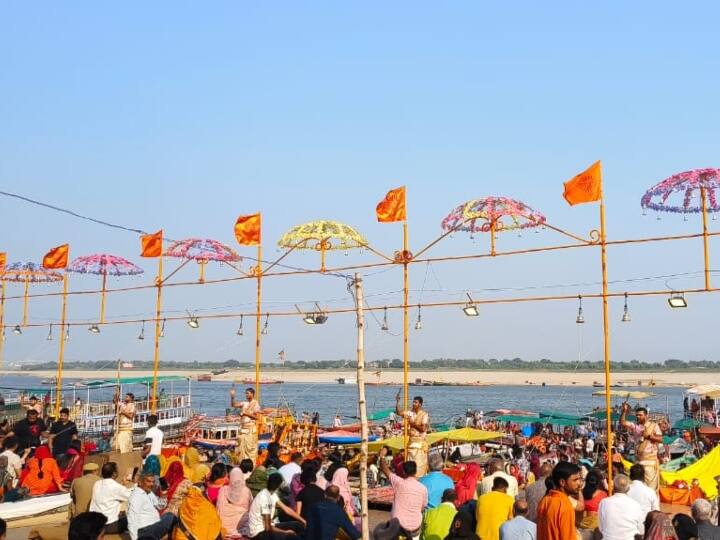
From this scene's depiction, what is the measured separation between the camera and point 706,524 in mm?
8273

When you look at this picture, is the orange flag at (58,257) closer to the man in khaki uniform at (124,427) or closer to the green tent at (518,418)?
the man in khaki uniform at (124,427)

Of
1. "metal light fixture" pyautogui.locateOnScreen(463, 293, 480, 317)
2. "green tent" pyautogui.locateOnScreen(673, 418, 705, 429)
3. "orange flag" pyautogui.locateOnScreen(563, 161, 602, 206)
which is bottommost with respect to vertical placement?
"green tent" pyautogui.locateOnScreen(673, 418, 705, 429)

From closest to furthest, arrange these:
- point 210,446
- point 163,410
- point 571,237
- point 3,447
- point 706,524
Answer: point 706,524 → point 571,237 → point 3,447 → point 210,446 → point 163,410

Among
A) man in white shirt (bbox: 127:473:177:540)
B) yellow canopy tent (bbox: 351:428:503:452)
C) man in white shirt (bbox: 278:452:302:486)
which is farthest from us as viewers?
yellow canopy tent (bbox: 351:428:503:452)

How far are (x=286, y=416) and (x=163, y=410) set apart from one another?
687cm

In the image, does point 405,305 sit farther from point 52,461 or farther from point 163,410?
point 163,410

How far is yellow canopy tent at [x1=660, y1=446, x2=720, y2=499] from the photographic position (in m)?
17.2

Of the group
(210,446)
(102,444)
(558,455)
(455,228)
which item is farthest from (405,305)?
(210,446)

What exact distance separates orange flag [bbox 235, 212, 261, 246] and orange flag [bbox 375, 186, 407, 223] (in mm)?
4143

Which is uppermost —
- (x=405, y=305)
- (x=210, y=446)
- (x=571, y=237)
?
(x=571, y=237)

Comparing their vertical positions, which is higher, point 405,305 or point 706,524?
point 405,305

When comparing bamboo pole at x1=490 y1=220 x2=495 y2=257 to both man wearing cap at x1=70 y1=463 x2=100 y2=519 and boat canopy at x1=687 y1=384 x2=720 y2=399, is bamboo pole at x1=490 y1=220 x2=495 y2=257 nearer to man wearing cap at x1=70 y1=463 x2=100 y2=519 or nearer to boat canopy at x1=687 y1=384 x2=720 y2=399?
man wearing cap at x1=70 y1=463 x2=100 y2=519

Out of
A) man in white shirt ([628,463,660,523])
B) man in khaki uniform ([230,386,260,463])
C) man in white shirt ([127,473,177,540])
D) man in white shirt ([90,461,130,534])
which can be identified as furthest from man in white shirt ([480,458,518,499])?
man in khaki uniform ([230,386,260,463])

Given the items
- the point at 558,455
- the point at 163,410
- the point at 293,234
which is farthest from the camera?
the point at 163,410
